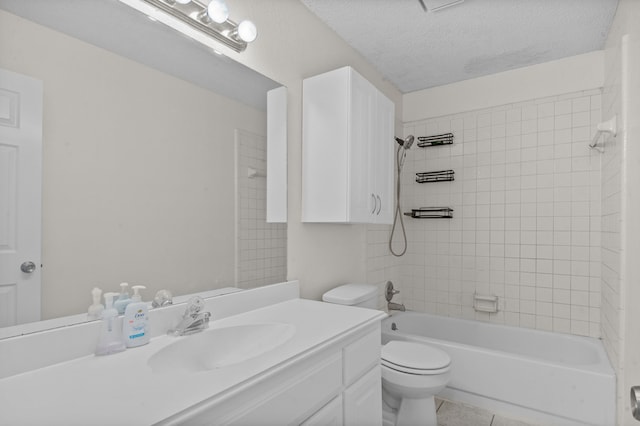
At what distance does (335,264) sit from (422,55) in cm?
163

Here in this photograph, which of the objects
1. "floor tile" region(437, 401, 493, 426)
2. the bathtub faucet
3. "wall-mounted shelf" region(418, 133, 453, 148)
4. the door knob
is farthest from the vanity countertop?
"wall-mounted shelf" region(418, 133, 453, 148)

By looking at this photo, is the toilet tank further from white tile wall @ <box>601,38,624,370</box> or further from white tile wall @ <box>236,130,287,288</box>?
white tile wall @ <box>601,38,624,370</box>

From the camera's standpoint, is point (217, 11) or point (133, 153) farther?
point (217, 11)

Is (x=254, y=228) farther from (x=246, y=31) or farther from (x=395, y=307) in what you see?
(x=395, y=307)

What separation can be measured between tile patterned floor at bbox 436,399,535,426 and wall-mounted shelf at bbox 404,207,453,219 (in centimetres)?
143

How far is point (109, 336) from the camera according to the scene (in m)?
1.01

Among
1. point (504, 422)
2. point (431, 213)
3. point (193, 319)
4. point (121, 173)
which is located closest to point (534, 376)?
point (504, 422)

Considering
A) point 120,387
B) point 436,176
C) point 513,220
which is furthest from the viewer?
point 436,176

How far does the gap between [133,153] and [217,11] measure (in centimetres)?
64

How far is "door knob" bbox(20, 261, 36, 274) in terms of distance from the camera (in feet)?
2.96

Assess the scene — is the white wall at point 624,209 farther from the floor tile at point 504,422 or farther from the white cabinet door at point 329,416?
the white cabinet door at point 329,416

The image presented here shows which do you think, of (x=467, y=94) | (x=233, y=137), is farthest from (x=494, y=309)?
(x=233, y=137)

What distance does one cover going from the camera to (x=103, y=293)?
1.06 meters

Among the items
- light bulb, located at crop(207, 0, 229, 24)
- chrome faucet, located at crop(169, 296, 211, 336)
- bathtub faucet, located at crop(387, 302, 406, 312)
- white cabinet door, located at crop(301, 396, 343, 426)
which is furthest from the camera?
bathtub faucet, located at crop(387, 302, 406, 312)
